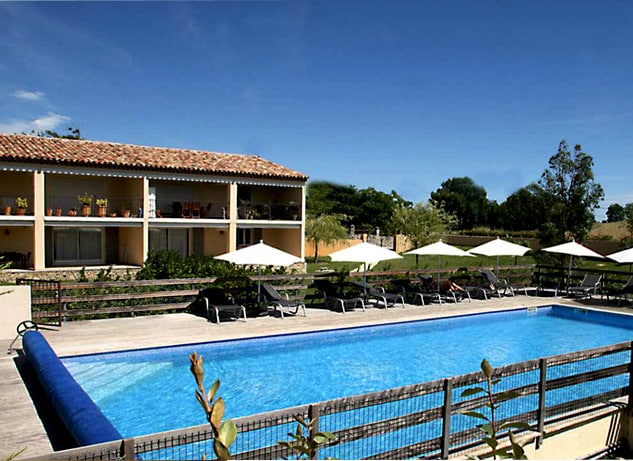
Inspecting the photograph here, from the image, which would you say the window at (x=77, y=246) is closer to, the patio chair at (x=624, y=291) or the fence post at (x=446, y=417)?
the patio chair at (x=624, y=291)

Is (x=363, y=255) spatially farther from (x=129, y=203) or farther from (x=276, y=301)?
(x=129, y=203)

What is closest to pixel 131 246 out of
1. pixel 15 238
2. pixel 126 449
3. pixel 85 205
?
pixel 85 205

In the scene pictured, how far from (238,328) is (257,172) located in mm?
15632

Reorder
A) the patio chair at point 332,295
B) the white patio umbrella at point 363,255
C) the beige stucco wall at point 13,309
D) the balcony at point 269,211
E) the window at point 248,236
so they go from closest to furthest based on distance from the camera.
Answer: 1. the beige stucco wall at point 13,309
2. the white patio umbrella at point 363,255
3. the patio chair at point 332,295
4. the balcony at point 269,211
5. the window at point 248,236

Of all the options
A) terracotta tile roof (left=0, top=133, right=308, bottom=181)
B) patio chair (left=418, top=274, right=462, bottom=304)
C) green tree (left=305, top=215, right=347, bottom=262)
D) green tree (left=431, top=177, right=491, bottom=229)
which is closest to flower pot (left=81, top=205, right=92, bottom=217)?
terracotta tile roof (left=0, top=133, right=308, bottom=181)

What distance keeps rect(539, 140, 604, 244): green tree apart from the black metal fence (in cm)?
1809

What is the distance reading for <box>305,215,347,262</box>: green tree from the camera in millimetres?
38969

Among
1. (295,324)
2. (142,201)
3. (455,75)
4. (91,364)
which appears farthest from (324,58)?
(91,364)

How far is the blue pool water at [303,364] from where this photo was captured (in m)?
9.17

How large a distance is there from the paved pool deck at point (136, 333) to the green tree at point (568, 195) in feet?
21.8

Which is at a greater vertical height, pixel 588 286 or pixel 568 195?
pixel 568 195

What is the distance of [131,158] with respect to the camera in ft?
84.1

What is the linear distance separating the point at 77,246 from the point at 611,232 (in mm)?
46080

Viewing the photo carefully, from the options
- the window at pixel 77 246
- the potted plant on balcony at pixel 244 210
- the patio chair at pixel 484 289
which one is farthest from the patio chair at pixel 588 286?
the window at pixel 77 246
